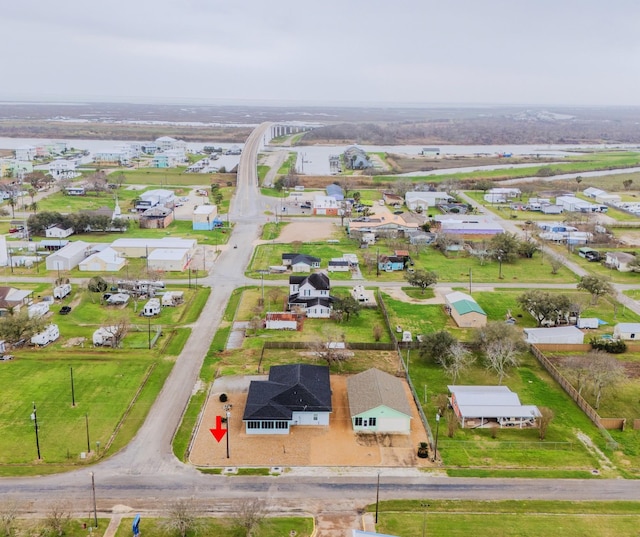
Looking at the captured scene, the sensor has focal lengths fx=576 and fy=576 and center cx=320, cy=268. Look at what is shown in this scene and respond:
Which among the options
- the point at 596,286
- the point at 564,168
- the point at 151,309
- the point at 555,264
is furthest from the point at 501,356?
the point at 564,168

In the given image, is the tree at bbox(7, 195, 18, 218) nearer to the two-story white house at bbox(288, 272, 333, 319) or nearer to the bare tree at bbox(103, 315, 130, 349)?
the bare tree at bbox(103, 315, 130, 349)

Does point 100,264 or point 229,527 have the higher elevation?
point 100,264

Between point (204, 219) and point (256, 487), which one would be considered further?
point (204, 219)

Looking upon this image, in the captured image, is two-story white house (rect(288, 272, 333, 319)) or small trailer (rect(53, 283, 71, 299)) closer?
two-story white house (rect(288, 272, 333, 319))

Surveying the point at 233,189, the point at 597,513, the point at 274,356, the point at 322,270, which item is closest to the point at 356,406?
the point at 274,356

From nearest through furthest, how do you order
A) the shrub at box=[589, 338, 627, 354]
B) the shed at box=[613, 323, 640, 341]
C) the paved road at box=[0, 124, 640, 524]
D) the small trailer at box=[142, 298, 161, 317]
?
the paved road at box=[0, 124, 640, 524]
the shrub at box=[589, 338, 627, 354]
the shed at box=[613, 323, 640, 341]
the small trailer at box=[142, 298, 161, 317]

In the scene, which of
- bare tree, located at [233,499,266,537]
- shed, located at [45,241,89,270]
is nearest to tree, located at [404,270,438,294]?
bare tree, located at [233,499,266,537]

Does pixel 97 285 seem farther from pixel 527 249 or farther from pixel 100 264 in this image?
pixel 527 249

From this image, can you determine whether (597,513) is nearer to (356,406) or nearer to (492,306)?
(356,406)
